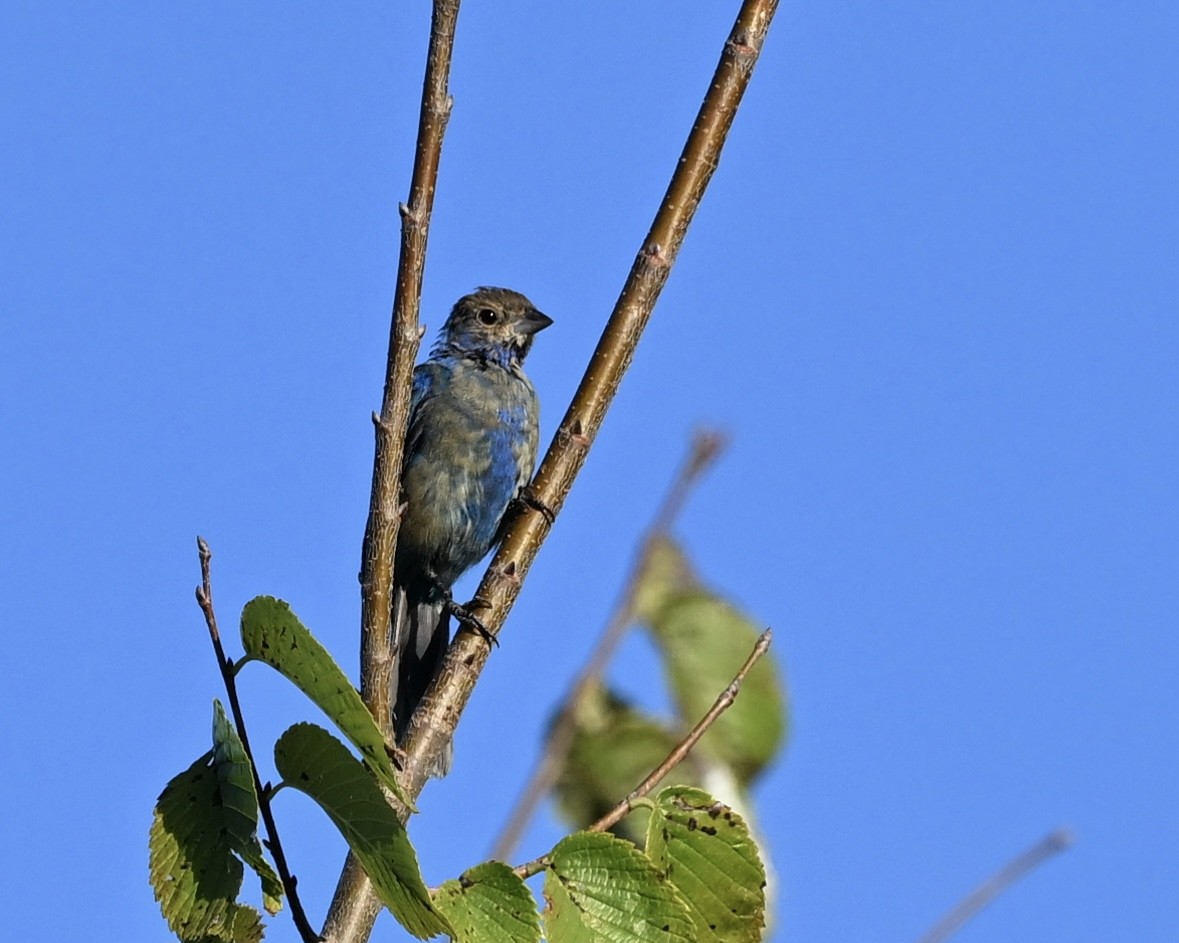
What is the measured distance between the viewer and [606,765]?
9.87 ft

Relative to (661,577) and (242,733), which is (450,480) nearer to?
(661,577)

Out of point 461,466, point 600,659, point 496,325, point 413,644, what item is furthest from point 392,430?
point 496,325

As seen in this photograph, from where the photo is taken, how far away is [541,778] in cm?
233

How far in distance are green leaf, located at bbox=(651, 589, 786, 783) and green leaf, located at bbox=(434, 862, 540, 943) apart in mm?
978

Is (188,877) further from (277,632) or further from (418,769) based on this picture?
(418,769)

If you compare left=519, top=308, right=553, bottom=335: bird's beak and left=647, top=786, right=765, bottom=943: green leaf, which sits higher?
left=519, top=308, right=553, bottom=335: bird's beak

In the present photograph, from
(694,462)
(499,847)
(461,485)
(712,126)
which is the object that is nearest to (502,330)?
(461,485)

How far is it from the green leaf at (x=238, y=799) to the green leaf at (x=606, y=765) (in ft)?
2.93

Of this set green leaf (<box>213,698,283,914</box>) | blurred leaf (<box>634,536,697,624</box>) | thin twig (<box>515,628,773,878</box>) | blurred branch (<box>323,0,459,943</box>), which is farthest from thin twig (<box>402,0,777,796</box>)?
green leaf (<box>213,698,283,914</box>)

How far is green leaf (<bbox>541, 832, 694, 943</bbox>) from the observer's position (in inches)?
86.9

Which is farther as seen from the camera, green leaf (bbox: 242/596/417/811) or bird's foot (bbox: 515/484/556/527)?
bird's foot (bbox: 515/484/556/527)

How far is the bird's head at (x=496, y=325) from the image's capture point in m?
7.13

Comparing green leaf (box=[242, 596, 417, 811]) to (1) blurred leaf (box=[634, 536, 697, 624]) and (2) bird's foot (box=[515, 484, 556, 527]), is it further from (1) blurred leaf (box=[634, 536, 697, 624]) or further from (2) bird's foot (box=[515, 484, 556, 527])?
(2) bird's foot (box=[515, 484, 556, 527])

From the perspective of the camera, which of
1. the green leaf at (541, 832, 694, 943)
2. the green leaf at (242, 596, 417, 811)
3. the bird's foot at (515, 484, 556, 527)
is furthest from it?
the bird's foot at (515, 484, 556, 527)
